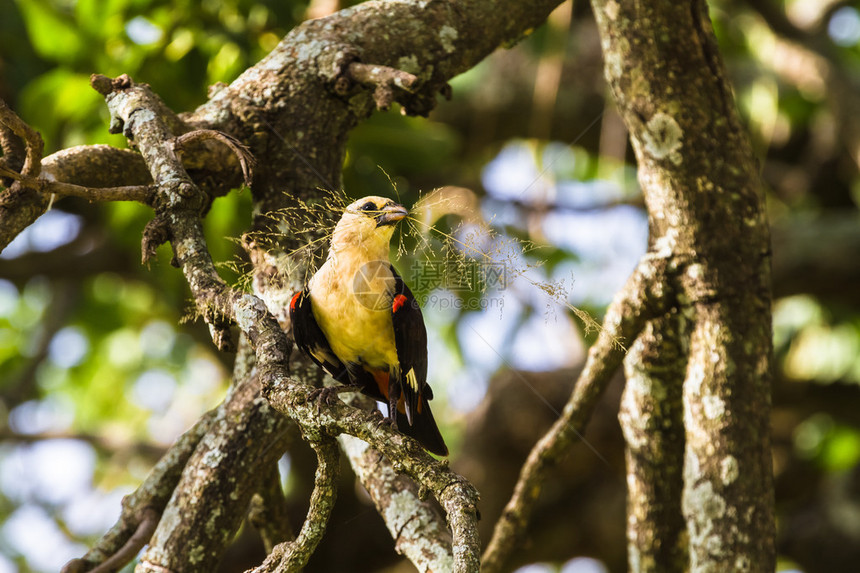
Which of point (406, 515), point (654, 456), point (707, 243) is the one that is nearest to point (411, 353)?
point (406, 515)

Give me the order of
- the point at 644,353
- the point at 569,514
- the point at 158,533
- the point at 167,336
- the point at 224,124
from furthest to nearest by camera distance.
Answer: the point at 167,336
the point at 569,514
the point at 644,353
the point at 224,124
the point at 158,533

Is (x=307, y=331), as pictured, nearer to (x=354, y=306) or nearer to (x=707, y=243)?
(x=354, y=306)

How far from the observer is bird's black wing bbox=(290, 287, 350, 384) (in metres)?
2.42

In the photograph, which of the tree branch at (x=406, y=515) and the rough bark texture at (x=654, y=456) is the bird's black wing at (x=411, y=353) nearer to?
the tree branch at (x=406, y=515)

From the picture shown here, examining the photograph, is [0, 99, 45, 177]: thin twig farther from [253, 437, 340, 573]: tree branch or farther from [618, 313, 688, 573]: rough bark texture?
[618, 313, 688, 573]: rough bark texture

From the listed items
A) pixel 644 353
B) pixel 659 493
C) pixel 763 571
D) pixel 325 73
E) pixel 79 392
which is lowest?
pixel 763 571

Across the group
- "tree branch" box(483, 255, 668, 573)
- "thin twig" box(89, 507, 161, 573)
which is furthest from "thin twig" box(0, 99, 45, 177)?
"tree branch" box(483, 255, 668, 573)

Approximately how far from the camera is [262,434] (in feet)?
8.83

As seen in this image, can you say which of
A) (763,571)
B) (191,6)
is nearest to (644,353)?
(763,571)

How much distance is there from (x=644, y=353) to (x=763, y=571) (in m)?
0.92

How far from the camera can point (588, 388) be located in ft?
10.7

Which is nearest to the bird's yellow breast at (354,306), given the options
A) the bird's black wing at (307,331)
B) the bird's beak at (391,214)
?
the bird's black wing at (307,331)

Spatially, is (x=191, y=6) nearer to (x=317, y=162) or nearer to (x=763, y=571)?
(x=317, y=162)

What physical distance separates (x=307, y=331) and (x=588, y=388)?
1324 mm
